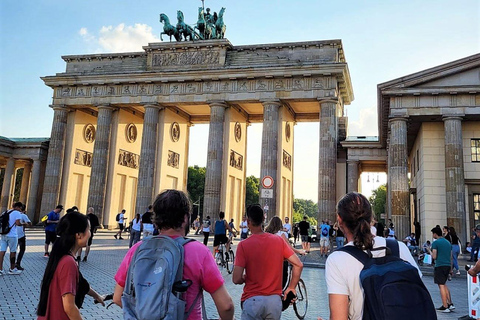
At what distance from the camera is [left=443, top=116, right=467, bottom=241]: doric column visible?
74.4 feet

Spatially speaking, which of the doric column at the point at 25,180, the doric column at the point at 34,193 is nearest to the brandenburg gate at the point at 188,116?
the doric column at the point at 34,193

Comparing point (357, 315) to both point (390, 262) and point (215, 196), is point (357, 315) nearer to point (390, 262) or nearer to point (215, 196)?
point (390, 262)

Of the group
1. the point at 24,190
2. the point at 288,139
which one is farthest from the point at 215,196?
the point at 24,190

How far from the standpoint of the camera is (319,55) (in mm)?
35906

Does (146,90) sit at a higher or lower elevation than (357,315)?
higher

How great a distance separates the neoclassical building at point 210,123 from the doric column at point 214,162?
0.09 m

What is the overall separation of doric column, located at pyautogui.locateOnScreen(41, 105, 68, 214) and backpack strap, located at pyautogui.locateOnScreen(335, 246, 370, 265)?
40588 mm

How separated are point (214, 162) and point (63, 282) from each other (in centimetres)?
3288

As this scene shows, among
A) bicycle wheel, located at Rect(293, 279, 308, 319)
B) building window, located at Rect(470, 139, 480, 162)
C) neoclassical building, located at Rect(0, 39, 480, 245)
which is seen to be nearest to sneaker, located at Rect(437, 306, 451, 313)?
bicycle wheel, located at Rect(293, 279, 308, 319)

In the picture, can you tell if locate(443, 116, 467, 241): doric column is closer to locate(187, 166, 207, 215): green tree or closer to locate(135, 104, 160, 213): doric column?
locate(135, 104, 160, 213): doric column

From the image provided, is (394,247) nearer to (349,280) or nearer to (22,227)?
(349,280)

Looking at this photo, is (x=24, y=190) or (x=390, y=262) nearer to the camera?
(x=390, y=262)

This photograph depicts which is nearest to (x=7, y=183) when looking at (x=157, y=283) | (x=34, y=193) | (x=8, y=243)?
(x=34, y=193)

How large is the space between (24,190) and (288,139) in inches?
1200
